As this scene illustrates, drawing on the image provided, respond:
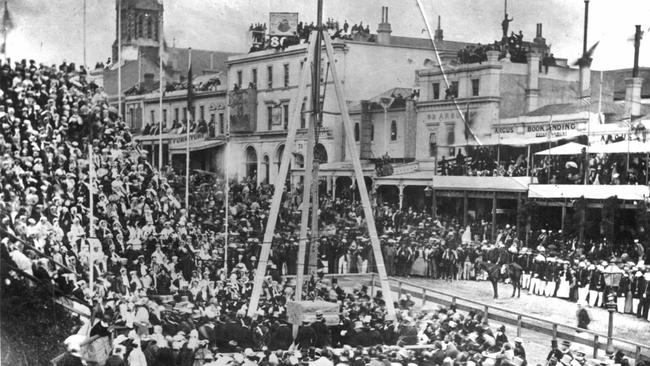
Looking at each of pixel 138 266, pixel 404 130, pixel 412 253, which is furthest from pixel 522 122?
pixel 138 266

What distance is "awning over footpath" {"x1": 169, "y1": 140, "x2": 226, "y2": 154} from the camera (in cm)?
1276

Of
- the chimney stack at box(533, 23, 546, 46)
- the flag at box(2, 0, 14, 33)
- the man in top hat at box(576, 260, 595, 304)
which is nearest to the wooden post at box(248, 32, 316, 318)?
the flag at box(2, 0, 14, 33)

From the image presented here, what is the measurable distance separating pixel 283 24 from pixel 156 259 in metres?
4.16

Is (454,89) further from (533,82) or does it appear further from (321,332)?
(321,332)

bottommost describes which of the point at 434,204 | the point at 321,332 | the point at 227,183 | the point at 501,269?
the point at 321,332

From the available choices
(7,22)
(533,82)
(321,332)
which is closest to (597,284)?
(533,82)

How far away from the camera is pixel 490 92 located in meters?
15.0

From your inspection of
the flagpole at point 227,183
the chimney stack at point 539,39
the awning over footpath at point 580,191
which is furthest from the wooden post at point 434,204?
the flagpole at point 227,183

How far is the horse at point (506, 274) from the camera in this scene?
1503 centimetres

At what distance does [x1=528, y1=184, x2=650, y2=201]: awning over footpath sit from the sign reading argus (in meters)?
5.67

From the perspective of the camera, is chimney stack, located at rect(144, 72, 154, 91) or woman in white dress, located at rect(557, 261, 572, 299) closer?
chimney stack, located at rect(144, 72, 154, 91)

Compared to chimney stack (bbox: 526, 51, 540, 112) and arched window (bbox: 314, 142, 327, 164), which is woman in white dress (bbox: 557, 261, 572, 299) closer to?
chimney stack (bbox: 526, 51, 540, 112)

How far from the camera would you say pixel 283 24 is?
12.6 meters

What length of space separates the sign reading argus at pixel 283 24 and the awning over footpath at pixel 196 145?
2.04 meters
